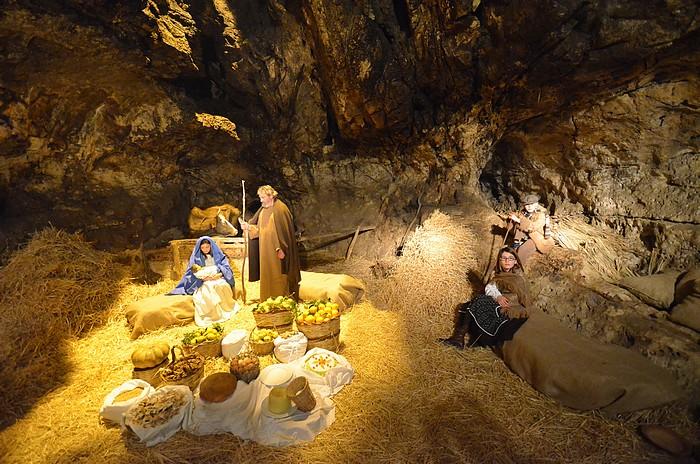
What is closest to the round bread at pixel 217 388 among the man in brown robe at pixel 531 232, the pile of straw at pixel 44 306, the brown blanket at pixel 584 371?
the pile of straw at pixel 44 306

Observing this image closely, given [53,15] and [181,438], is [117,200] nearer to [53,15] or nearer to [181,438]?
[53,15]

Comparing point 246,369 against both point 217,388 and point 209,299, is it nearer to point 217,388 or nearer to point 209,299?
point 217,388

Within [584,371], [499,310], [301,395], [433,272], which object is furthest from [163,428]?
[433,272]

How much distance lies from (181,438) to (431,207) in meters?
6.50

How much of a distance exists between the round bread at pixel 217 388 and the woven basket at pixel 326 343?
1.16m

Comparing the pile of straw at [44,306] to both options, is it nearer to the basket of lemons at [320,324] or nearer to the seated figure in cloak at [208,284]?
the seated figure in cloak at [208,284]

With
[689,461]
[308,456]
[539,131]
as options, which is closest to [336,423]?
[308,456]

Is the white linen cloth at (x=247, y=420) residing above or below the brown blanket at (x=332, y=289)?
below

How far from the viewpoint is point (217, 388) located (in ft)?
11.3

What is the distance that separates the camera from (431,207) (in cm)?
791

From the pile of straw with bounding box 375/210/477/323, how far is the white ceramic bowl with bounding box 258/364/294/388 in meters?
2.63

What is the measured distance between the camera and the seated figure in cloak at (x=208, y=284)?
18.3 ft

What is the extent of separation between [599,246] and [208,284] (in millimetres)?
6664

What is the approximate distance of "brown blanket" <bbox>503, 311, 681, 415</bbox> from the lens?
125 inches
